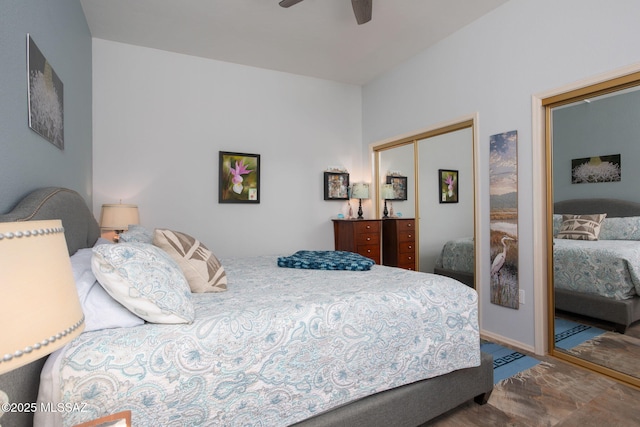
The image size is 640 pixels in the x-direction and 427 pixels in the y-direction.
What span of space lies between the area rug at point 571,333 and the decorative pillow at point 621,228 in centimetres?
72

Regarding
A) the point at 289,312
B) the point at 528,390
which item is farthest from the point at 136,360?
the point at 528,390

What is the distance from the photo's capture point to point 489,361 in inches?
78.3

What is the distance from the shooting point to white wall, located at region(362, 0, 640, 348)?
238 centimetres

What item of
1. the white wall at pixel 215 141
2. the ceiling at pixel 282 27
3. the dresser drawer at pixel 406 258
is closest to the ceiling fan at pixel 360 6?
the ceiling at pixel 282 27

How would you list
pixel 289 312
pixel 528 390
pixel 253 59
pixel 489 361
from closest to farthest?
pixel 289 312 → pixel 489 361 → pixel 528 390 → pixel 253 59

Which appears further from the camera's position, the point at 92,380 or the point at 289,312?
the point at 289,312

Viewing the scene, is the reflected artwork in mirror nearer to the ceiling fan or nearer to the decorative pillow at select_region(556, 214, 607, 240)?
the decorative pillow at select_region(556, 214, 607, 240)

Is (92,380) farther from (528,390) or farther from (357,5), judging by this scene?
(357,5)

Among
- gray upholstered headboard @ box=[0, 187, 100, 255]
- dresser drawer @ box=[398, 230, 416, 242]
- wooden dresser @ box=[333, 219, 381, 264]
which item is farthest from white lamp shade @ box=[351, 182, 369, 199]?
gray upholstered headboard @ box=[0, 187, 100, 255]

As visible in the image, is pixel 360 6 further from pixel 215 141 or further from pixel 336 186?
pixel 336 186

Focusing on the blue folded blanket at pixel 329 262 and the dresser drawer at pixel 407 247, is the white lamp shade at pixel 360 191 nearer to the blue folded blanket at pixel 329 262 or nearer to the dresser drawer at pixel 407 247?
the dresser drawer at pixel 407 247

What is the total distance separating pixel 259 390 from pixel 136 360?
0.45 m

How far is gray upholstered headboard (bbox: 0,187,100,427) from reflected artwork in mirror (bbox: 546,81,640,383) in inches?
126

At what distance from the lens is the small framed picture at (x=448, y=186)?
3.58 metres
